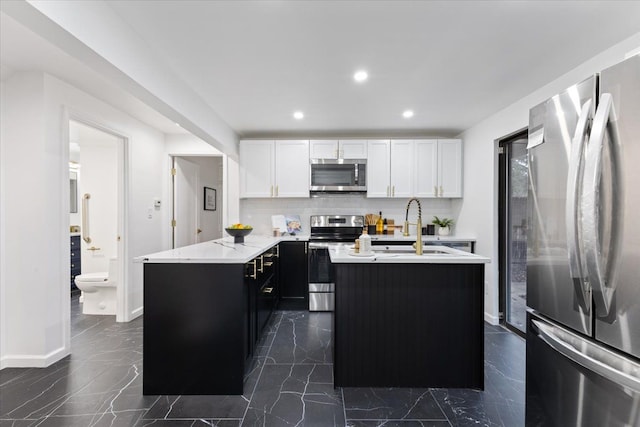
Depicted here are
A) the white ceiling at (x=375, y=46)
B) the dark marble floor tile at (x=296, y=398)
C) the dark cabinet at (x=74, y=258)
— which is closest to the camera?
the white ceiling at (x=375, y=46)

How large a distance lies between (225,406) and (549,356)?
1807mm

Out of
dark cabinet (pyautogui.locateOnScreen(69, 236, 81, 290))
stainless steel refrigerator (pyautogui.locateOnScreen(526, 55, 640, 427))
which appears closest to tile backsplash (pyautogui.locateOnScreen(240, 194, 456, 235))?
dark cabinet (pyautogui.locateOnScreen(69, 236, 81, 290))

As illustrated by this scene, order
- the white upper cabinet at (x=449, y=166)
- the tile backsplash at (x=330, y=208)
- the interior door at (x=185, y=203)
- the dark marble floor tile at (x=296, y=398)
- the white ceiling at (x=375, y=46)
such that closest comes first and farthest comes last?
the white ceiling at (x=375, y=46)
the dark marble floor tile at (x=296, y=398)
the white upper cabinet at (x=449, y=166)
the interior door at (x=185, y=203)
the tile backsplash at (x=330, y=208)

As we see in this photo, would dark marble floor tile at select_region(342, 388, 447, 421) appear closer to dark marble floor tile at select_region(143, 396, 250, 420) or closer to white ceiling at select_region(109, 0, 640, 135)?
dark marble floor tile at select_region(143, 396, 250, 420)

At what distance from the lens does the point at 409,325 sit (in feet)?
6.95

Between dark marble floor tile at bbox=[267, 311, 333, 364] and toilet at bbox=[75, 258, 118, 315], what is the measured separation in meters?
2.09

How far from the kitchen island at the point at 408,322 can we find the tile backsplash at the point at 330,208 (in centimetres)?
246

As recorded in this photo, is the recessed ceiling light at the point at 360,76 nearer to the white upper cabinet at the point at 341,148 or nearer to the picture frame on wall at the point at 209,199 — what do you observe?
the white upper cabinet at the point at 341,148

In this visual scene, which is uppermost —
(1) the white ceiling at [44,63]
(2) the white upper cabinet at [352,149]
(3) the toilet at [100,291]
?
(1) the white ceiling at [44,63]

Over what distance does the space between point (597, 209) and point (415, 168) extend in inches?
132

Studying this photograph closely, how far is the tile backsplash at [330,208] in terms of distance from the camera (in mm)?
4559

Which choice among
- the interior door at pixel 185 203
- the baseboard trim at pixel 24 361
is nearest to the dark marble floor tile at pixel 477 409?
the baseboard trim at pixel 24 361

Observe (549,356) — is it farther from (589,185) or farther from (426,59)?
(426,59)

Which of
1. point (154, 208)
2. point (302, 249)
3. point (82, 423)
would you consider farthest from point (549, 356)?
point (154, 208)
